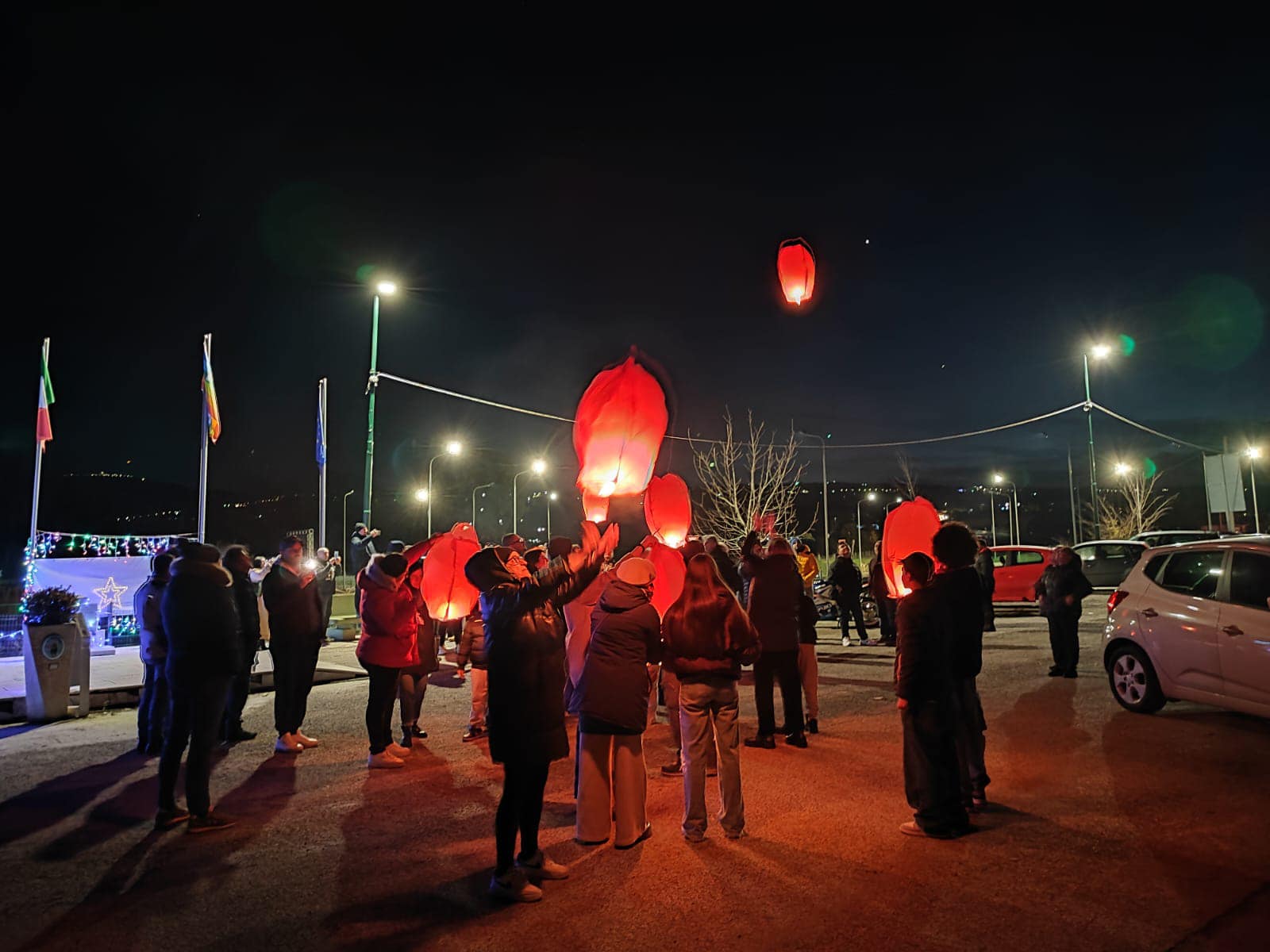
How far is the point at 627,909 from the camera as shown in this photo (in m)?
4.11

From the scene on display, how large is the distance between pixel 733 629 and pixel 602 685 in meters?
0.95

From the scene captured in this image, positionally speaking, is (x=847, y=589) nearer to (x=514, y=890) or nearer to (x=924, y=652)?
(x=924, y=652)

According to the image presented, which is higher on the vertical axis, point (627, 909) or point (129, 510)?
point (129, 510)

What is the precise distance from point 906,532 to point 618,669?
386 cm

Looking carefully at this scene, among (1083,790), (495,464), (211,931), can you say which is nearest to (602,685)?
(211,931)

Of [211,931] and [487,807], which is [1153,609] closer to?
[487,807]

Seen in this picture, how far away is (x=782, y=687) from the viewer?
7617 mm

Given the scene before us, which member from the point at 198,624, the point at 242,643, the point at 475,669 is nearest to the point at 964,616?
the point at 475,669

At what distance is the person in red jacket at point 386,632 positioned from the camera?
7.31m

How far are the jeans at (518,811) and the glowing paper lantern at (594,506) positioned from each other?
7.67ft

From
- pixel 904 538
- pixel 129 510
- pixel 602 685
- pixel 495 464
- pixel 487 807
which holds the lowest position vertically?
pixel 487 807

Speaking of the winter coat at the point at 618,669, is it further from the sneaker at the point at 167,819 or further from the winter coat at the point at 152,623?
the winter coat at the point at 152,623

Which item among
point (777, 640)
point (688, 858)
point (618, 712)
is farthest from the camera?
point (777, 640)

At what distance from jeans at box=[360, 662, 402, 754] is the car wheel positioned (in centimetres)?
752
